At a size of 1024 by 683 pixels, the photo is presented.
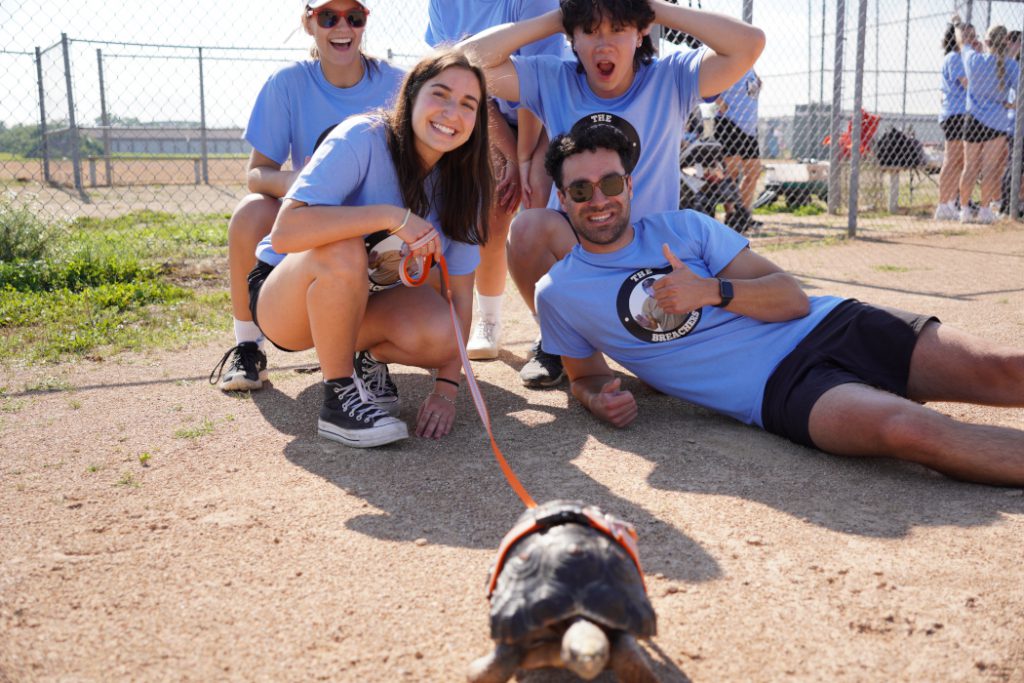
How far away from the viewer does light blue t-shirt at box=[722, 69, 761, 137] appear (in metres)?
8.60

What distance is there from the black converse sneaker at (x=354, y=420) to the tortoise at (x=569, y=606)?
134cm

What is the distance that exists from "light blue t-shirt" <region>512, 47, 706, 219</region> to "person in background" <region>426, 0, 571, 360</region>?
1.23 feet

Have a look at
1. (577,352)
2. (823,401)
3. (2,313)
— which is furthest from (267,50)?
(823,401)

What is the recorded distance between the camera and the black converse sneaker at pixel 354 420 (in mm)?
2945

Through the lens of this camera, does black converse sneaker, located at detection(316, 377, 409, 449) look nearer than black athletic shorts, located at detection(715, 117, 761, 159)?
Yes

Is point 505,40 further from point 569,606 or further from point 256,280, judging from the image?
point 569,606

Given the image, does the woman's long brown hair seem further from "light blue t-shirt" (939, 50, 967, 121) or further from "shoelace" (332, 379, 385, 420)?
"light blue t-shirt" (939, 50, 967, 121)

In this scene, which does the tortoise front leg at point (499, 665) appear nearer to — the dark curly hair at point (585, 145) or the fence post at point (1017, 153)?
the dark curly hair at point (585, 145)

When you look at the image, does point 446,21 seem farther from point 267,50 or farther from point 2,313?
point 267,50

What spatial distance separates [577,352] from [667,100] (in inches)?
46.8

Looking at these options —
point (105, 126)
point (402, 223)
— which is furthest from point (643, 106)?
point (105, 126)

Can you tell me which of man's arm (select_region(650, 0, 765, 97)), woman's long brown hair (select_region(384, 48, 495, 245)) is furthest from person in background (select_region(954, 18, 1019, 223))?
woman's long brown hair (select_region(384, 48, 495, 245))

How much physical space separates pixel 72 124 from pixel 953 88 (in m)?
10.5

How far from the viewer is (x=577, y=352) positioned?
324cm
